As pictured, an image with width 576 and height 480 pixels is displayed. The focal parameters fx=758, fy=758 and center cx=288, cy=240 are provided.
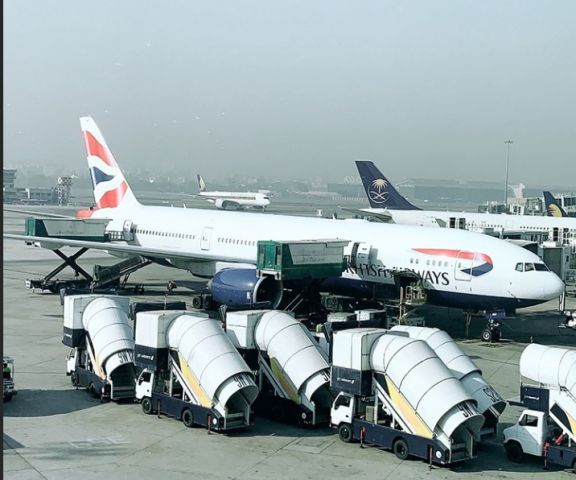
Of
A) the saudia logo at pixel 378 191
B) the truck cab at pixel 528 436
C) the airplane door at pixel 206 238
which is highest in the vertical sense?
the saudia logo at pixel 378 191

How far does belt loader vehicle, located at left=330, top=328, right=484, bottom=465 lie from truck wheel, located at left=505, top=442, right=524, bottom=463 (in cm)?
81

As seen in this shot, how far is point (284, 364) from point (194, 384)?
2.31 meters

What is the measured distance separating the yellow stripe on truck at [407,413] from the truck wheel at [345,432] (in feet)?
4.45

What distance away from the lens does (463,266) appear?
28.9 metres

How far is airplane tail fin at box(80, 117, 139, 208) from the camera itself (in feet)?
146

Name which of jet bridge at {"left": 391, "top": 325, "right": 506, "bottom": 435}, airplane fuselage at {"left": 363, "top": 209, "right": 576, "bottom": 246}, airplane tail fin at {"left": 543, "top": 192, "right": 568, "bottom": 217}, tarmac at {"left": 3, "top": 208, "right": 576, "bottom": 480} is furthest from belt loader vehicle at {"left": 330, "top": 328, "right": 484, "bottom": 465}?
airplane tail fin at {"left": 543, "top": 192, "right": 568, "bottom": 217}

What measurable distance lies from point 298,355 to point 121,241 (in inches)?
992

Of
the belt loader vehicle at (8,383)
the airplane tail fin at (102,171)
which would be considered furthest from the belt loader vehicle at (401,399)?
the airplane tail fin at (102,171)

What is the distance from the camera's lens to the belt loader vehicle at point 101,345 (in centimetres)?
2027

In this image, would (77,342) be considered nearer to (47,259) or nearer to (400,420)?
(400,420)

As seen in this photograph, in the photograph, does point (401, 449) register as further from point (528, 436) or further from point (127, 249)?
point (127, 249)

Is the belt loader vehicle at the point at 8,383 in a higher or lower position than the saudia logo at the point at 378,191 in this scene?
lower

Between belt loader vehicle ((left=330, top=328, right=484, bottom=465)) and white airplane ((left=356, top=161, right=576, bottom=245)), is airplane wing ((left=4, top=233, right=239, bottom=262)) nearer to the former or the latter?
belt loader vehicle ((left=330, top=328, right=484, bottom=465))

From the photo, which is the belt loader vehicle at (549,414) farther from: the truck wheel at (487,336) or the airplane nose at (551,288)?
the truck wheel at (487,336)
